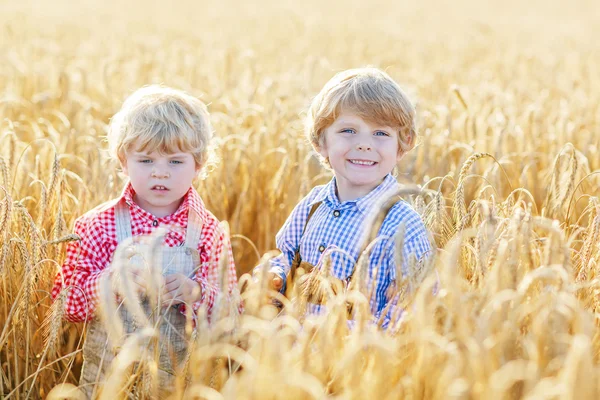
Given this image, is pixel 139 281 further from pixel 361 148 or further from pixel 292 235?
pixel 361 148

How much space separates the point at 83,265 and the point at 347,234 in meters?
0.81

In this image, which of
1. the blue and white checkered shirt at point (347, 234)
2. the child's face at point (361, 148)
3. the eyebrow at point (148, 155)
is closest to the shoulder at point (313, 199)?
the blue and white checkered shirt at point (347, 234)

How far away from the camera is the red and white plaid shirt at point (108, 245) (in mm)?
2240

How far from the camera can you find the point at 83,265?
89.0 inches

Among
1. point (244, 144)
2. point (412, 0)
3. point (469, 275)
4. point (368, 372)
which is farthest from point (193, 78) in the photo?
point (412, 0)

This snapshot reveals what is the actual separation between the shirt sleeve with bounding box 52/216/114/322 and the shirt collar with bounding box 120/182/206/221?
117 millimetres

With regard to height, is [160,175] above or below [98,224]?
above

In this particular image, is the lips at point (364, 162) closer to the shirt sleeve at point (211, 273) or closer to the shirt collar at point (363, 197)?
the shirt collar at point (363, 197)

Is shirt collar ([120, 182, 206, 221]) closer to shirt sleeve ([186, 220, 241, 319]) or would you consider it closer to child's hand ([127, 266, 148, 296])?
shirt sleeve ([186, 220, 241, 319])

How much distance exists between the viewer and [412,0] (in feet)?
78.2

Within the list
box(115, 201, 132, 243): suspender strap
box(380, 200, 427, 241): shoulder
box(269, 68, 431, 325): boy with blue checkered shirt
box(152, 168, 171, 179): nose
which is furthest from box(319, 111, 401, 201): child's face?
box(115, 201, 132, 243): suspender strap

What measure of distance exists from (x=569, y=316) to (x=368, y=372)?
416 millimetres

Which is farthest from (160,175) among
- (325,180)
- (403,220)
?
(325,180)

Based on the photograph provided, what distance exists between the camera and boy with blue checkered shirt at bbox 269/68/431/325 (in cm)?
234
